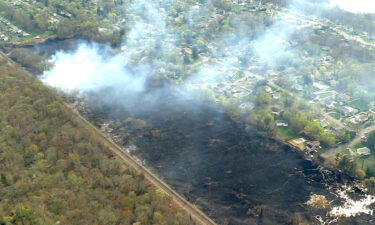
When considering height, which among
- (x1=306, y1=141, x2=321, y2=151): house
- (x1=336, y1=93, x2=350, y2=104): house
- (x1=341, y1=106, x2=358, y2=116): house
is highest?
(x1=336, y1=93, x2=350, y2=104): house

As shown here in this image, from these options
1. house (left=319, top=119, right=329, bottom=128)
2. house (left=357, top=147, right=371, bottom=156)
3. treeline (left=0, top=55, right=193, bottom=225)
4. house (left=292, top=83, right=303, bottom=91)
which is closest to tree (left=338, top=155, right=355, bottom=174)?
house (left=357, top=147, right=371, bottom=156)

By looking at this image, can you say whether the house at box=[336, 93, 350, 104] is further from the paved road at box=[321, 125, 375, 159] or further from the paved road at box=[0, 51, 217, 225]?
the paved road at box=[0, 51, 217, 225]

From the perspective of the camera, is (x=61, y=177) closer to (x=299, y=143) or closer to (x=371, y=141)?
(x=299, y=143)

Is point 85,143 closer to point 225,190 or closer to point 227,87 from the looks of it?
point 225,190

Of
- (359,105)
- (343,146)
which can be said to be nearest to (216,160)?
(343,146)

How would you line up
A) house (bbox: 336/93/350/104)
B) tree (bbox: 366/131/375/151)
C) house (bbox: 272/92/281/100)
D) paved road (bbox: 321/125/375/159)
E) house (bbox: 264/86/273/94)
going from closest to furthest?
paved road (bbox: 321/125/375/159) < tree (bbox: 366/131/375/151) < house (bbox: 336/93/350/104) < house (bbox: 272/92/281/100) < house (bbox: 264/86/273/94)

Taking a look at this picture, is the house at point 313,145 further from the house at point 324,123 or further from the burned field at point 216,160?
the house at point 324,123

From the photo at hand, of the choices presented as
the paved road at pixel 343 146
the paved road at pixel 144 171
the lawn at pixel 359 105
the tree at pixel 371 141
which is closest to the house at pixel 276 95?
the lawn at pixel 359 105

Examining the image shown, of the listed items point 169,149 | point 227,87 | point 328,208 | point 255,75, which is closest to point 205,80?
point 227,87
